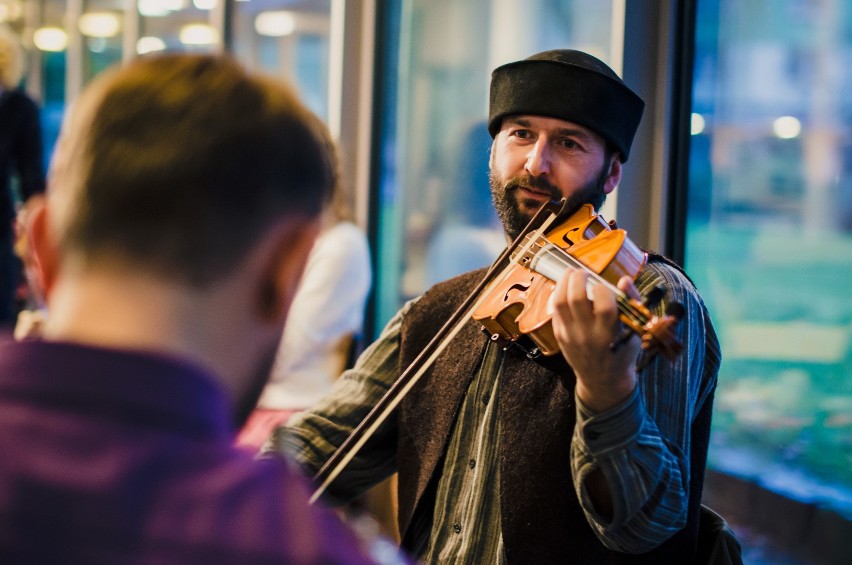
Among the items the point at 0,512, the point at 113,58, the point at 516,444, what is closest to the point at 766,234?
the point at 516,444

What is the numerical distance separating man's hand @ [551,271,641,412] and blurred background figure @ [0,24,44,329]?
3.25 metres

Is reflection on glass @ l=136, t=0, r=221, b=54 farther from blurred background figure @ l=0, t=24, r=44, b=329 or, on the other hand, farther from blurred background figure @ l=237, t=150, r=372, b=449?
blurred background figure @ l=237, t=150, r=372, b=449

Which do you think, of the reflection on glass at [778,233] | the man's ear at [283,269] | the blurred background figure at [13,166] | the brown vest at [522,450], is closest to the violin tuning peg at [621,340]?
the brown vest at [522,450]

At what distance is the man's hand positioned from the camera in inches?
50.1

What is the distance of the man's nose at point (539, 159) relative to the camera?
1.65m

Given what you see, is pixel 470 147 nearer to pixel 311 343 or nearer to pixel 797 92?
pixel 311 343

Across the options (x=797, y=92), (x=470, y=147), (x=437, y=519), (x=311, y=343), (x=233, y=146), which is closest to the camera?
(x=233, y=146)

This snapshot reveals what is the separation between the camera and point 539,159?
166 centimetres

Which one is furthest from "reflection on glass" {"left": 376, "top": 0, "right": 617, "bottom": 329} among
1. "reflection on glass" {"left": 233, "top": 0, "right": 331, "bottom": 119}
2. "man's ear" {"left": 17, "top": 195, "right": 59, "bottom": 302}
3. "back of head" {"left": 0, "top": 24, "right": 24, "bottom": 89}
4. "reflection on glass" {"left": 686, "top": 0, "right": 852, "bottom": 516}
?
"man's ear" {"left": 17, "top": 195, "right": 59, "bottom": 302}

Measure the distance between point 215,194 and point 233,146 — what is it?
4 cm

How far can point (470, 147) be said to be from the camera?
386cm

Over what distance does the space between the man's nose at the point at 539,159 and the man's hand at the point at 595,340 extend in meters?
0.39

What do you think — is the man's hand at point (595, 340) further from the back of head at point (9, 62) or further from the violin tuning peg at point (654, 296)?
the back of head at point (9, 62)

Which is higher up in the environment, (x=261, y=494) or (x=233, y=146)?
(x=233, y=146)
